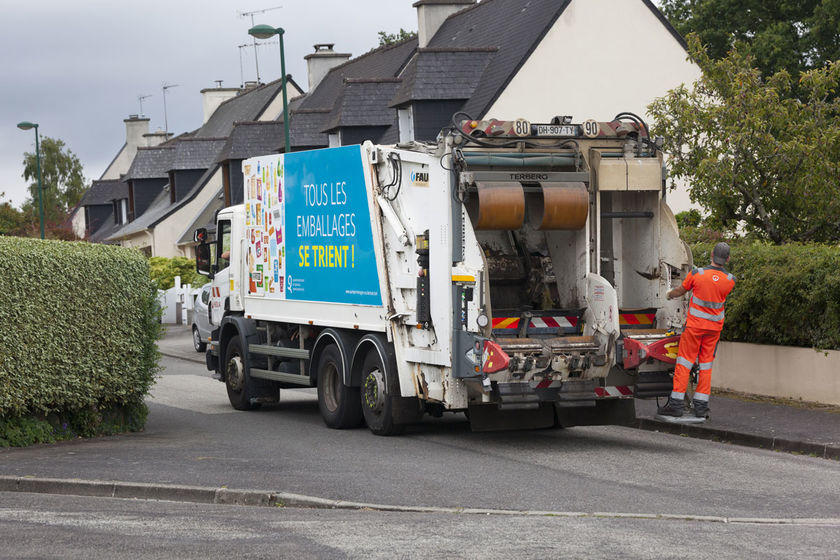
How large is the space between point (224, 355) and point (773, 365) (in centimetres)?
744

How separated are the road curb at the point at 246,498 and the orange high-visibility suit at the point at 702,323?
Result: 3.69 m

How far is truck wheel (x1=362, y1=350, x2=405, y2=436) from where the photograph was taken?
527 inches

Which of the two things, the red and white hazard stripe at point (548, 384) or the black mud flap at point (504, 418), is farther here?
the black mud flap at point (504, 418)

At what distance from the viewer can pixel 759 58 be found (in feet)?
136

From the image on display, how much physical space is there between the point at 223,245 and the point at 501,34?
1758 cm

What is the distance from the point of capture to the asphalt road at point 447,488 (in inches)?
312

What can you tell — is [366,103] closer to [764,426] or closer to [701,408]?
[764,426]

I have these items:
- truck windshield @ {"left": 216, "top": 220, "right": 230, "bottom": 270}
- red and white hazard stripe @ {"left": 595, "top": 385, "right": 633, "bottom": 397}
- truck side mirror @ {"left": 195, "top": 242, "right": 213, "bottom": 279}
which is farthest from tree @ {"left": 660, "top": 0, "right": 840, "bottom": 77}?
red and white hazard stripe @ {"left": 595, "top": 385, "right": 633, "bottom": 397}

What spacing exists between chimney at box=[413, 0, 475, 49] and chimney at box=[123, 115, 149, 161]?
123 feet

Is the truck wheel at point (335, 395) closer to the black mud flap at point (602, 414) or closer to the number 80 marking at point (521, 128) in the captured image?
the black mud flap at point (602, 414)

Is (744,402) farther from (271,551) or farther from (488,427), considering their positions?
(271,551)

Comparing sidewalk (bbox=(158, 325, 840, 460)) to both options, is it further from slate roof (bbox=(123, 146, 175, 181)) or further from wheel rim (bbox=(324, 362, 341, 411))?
slate roof (bbox=(123, 146, 175, 181))

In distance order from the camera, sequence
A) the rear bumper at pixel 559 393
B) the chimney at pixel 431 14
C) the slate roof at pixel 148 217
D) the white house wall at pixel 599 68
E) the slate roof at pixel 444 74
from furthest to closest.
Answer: the slate roof at pixel 148 217
the chimney at pixel 431 14
the slate roof at pixel 444 74
the white house wall at pixel 599 68
the rear bumper at pixel 559 393

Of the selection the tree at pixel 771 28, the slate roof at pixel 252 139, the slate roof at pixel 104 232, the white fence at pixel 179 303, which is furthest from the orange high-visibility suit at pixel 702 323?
the slate roof at pixel 104 232
